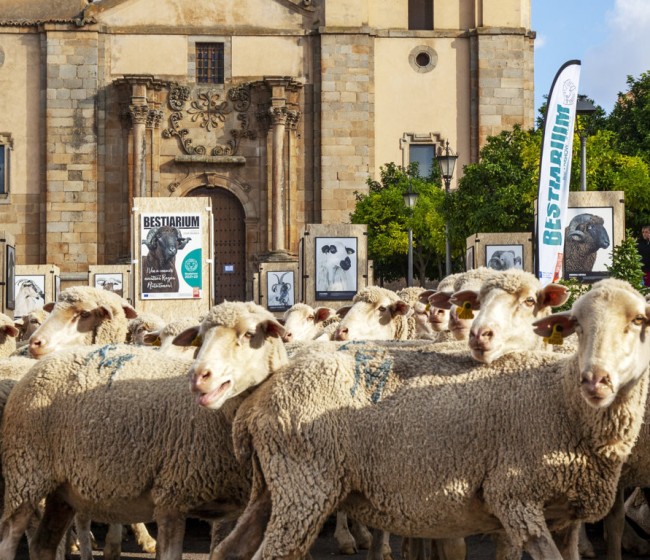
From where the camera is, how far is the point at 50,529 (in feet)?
30.1

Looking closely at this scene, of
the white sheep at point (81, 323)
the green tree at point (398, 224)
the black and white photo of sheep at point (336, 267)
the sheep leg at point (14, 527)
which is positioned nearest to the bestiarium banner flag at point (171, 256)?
the black and white photo of sheep at point (336, 267)

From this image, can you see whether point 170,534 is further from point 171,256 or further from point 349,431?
point 171,256

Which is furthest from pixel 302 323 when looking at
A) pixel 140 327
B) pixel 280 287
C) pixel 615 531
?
pixel 280 287

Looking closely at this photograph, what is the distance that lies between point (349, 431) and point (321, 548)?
467 cm

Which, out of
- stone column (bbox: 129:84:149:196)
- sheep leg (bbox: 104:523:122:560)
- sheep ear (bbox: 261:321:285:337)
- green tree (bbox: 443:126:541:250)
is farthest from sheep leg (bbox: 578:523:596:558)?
stone column (bbox: 129:84:149:196)

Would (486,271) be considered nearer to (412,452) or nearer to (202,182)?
(412,452)

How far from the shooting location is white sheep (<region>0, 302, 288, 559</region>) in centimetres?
828

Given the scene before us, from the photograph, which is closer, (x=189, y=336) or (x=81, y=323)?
(x=189, y=336)

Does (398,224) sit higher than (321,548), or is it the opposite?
(398,224)

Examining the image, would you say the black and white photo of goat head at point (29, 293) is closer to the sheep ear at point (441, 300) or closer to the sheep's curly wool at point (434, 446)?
the sheep ear at point (441, 300)

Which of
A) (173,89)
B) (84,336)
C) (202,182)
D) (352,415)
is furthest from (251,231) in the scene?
(352,415)

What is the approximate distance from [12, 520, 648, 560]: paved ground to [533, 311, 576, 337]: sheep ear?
340 cm

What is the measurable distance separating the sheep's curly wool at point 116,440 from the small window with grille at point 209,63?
37.4 metres

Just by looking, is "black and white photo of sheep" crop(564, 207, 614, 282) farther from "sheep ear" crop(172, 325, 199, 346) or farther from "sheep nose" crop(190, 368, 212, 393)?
"sheep nose" crop(190, 368, 212, 393)
